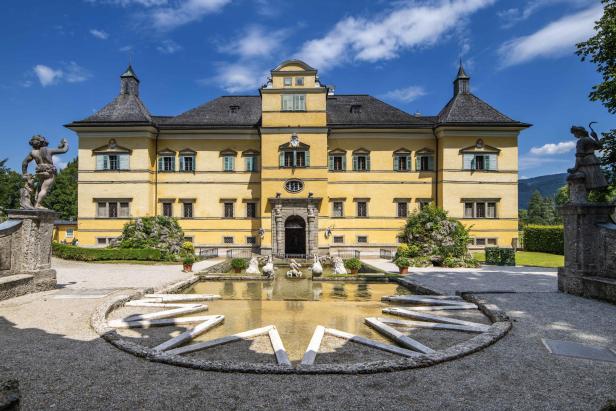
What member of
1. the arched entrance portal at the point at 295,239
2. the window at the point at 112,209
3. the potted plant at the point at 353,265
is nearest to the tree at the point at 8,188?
the window at the point at 112,209

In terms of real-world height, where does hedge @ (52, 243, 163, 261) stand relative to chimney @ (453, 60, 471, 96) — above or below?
below

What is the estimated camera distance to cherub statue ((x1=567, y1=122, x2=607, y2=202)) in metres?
11.3

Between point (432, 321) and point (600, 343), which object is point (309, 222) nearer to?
point (432, 321)

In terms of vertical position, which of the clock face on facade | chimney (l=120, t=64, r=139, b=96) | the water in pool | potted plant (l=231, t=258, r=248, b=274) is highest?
chimney (l=120, t=64, r=139, b=96)

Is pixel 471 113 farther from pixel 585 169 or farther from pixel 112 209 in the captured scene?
pixel 112 209

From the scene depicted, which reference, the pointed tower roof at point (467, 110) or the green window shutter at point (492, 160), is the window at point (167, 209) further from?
the green window shutter at point (492, 160)

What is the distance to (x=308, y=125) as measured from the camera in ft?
98.6

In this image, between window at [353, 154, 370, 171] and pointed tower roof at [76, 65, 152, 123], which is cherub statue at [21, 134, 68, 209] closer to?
pointed tower roof at [76, 65, 152, 123]

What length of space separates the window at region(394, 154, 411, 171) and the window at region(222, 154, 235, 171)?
14592mm

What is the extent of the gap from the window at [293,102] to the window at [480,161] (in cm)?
1486

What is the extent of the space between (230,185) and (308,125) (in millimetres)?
8806

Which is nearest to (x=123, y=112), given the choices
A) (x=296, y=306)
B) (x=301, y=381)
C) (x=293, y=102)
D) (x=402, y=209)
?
(x=293, y=102)

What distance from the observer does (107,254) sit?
2286 centimetres

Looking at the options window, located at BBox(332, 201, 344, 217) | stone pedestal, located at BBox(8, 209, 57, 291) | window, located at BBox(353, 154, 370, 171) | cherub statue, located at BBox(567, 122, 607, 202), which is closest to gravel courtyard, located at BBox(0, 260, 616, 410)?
stone pedestal, located at BBox(8, 209, 57, 291)
